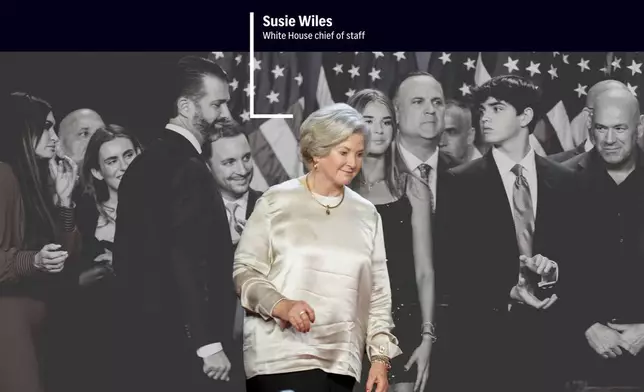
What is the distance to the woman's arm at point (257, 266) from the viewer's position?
2652 millimetres

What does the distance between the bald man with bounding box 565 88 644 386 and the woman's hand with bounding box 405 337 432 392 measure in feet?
2.12

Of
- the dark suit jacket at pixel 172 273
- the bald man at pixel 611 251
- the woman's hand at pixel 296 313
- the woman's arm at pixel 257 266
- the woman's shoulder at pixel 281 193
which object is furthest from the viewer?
the bald man at pixel 611 251

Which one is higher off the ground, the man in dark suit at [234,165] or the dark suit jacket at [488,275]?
the man in dark suit at [234,165]

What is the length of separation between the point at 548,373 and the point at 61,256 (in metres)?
2.20

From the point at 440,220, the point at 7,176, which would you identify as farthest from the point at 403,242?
the point at 7,176

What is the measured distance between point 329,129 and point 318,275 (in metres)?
0.38

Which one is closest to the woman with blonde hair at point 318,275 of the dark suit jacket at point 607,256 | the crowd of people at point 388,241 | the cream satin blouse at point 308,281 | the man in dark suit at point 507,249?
the cream satin blouse at point 308,281

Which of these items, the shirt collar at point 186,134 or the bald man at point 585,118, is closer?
the shirt collar at point 186,134

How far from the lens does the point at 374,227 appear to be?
282 cm

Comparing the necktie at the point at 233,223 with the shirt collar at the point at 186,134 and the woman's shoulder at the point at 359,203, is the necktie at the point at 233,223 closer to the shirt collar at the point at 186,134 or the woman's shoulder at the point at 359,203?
the shirt collar at the point at 186,134

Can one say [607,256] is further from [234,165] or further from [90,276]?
[90,276]

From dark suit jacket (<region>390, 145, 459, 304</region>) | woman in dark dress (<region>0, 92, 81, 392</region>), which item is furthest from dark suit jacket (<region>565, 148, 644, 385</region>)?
woman in dark dress (<region>0, 92, 81, 392</region>)
